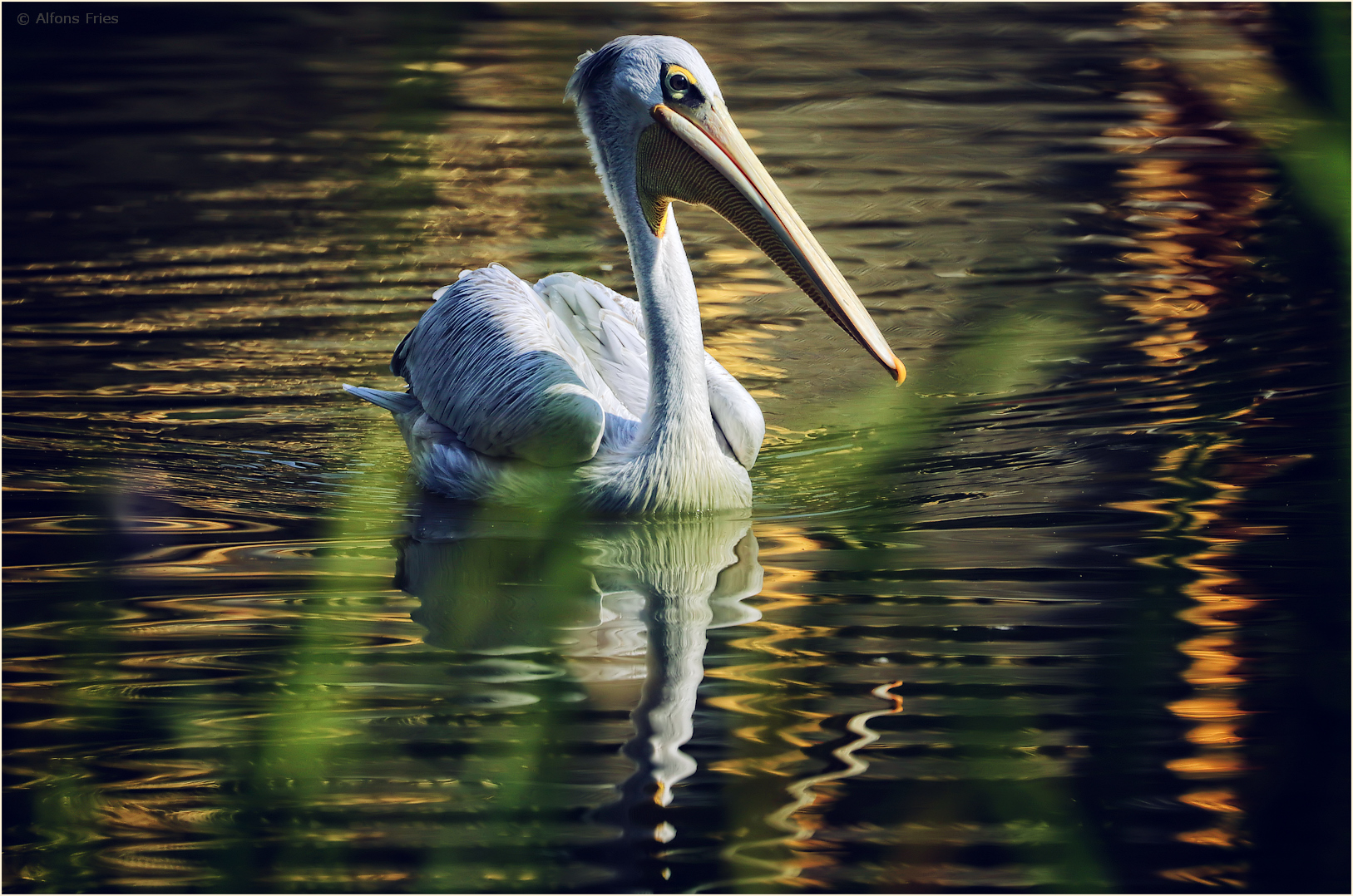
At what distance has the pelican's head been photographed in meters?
4.04

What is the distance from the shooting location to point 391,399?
5.33 m

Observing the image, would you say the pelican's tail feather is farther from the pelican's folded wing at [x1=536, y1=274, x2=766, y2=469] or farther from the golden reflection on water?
the golden reflection on water

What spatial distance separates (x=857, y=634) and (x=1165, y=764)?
940 mm

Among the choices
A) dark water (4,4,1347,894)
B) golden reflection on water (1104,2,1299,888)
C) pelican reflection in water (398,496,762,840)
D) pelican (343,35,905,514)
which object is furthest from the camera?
pelican (343,35,905,514)

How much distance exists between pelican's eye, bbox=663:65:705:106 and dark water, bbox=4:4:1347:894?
710 mm

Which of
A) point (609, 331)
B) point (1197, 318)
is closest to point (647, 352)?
point (609, 331)

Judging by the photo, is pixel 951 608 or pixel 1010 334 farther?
pixel 951 608

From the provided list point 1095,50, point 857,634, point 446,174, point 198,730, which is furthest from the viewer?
point 1095,50

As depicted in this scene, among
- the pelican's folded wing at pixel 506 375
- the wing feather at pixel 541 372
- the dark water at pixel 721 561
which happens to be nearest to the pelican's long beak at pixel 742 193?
the dark water at pixel 721 561

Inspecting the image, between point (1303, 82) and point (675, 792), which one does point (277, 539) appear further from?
point (1303, 82)

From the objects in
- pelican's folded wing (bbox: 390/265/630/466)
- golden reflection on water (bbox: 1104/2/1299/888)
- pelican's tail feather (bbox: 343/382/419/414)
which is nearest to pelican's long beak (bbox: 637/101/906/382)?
pelican's folded wing (bbox: 390/265/630/466)

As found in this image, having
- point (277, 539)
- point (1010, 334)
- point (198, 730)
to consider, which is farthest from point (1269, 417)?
point (1010, 334)

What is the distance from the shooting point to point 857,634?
3.50 metres

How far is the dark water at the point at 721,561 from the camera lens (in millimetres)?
2217
